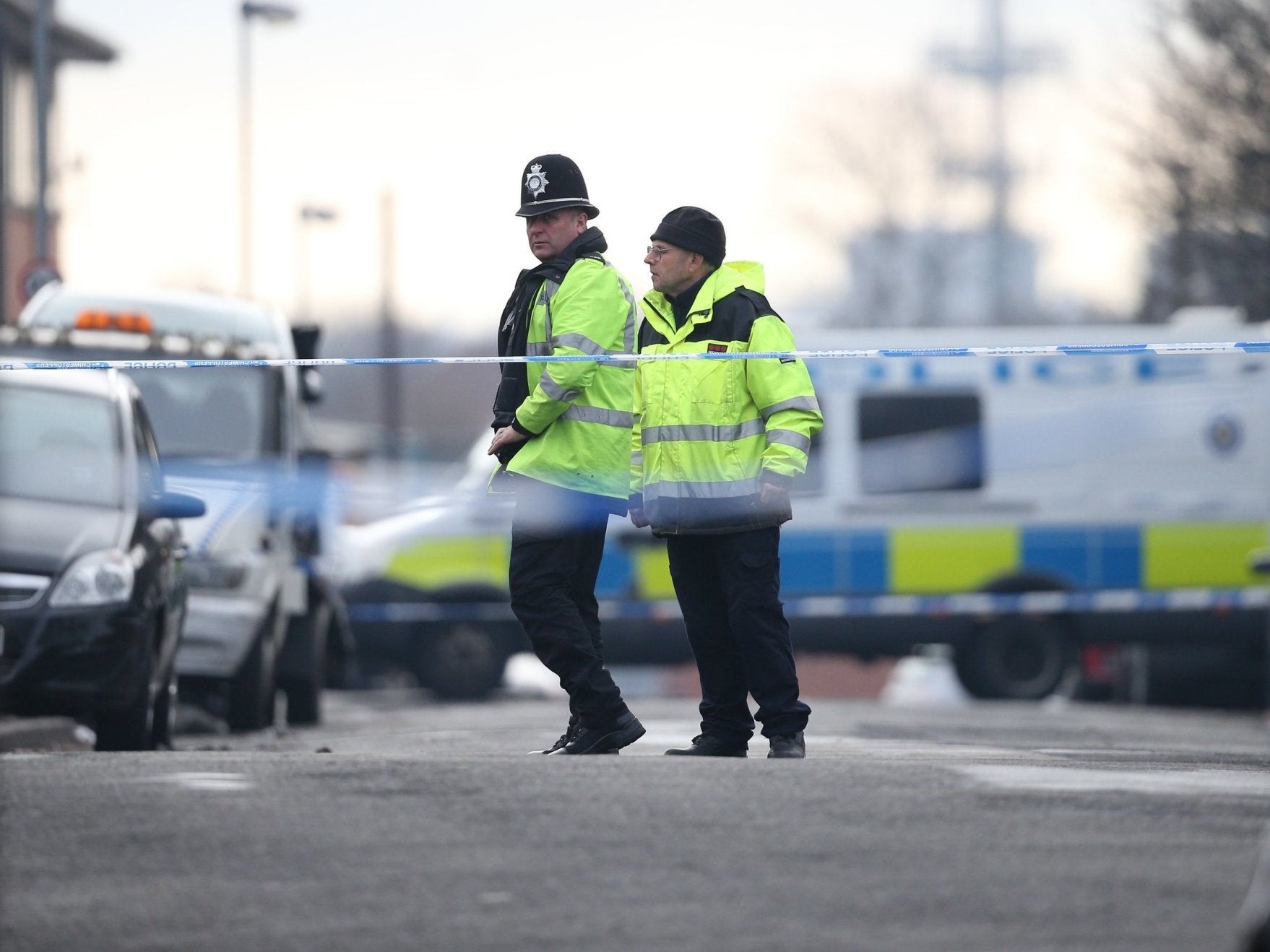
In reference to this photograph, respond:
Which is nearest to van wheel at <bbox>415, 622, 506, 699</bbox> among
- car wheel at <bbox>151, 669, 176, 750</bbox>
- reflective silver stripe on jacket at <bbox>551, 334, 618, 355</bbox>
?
car wheel at <bbox>151, 669, 176, 750</bbox>

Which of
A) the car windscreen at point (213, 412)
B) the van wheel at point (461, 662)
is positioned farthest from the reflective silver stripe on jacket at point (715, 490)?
the van wheel at point (461, 662)

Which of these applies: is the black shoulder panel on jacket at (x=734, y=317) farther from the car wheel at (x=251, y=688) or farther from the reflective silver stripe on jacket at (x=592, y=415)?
the car wheel at (x=251, y=688)

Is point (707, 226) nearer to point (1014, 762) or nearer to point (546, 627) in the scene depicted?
point (546, 627)

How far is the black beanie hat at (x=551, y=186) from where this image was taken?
7.12 metres

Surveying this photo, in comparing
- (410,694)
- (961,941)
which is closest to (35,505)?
(961,941)

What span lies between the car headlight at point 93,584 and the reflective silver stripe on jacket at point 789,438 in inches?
135

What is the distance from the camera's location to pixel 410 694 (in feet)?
62.1

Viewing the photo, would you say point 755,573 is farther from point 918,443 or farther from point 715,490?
point 918,443

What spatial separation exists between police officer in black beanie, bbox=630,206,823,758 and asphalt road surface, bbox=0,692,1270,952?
1.67 ft

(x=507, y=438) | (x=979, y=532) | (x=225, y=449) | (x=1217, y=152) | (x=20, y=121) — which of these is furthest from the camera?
(x=20, y=121)

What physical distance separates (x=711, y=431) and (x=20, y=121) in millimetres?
31686

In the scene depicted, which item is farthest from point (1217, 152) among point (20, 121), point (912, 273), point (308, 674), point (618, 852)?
Answer: point (912, 273)

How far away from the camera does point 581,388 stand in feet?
23.1

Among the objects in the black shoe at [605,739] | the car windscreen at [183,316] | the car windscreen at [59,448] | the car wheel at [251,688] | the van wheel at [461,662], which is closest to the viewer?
the black shoe at [605,739]
